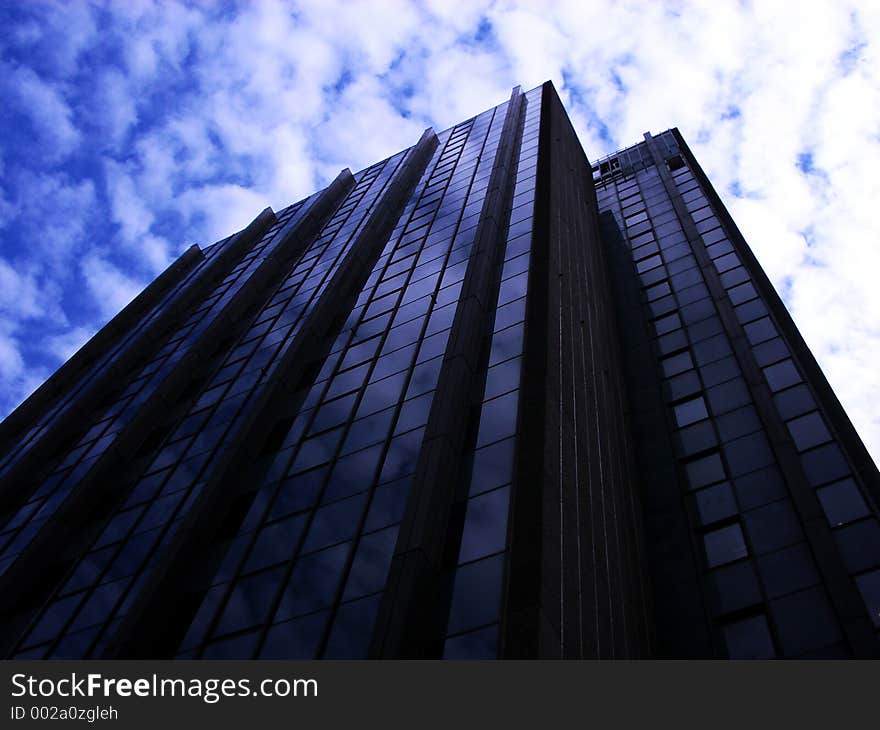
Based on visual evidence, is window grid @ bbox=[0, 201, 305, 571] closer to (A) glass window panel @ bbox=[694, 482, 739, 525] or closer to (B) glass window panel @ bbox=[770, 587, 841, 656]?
(A) glass window panel @ bbox=[694, 482, 739, 525]

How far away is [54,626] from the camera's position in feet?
88.2

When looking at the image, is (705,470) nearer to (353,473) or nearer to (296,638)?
(353,473)

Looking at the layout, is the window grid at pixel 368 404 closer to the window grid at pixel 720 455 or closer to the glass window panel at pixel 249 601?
the glass window panel at pixel 249 601

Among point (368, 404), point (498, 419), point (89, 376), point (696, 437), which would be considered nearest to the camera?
point (498, 419)

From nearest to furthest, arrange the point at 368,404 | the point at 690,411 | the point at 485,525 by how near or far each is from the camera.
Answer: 1. the point at 485,525
2. the point at 368,404
3. the point at 690,411

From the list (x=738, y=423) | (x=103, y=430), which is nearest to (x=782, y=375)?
(x=738, y=423)

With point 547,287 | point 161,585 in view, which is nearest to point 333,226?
point 547,287

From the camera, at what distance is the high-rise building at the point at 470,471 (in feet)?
67.9

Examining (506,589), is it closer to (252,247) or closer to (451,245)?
(451,245)

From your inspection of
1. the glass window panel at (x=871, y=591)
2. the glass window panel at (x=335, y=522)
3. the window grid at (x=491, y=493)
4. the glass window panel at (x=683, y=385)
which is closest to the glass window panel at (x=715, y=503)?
the glass window panel at (x=871, y=591)

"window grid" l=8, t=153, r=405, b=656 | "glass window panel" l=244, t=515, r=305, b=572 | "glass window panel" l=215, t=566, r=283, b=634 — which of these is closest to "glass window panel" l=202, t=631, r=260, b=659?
"glass window panel" l=215, t=566, r=283, b=634

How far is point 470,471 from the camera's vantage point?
924 inches

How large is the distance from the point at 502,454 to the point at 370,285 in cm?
2034

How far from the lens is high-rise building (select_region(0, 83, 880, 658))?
20.7 metres
